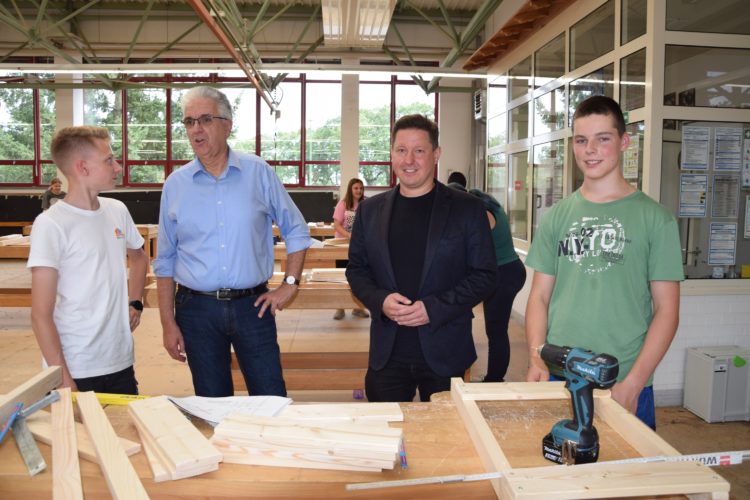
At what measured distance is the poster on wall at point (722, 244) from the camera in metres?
4.22

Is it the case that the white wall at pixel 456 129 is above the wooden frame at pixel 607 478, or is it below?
above

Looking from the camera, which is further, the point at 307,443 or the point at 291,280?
the point at 291,280

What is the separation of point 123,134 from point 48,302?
42.1 feet

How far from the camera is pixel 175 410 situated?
1478 millimetres

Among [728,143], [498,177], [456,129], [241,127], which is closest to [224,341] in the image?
[728,143]

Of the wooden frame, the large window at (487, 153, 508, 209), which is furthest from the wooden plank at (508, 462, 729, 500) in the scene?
the large window at (487, 153, 508, 209)

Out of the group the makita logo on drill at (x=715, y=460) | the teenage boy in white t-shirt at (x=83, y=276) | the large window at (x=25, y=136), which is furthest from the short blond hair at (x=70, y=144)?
the large window at (x=25, y=136)

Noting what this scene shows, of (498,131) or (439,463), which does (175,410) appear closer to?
(439,463)

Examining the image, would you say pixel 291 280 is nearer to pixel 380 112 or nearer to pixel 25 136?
pixel 380 112

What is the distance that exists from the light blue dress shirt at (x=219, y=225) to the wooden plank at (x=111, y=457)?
3.36 feet

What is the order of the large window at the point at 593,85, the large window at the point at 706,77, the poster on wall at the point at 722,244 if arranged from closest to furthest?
the large window at the point at 706,77 < the poster on wall at the point at 722,244 < the large window at the point at 593,85

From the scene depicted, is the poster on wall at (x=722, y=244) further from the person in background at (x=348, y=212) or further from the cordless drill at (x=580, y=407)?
the person in background at (x=348, y=212)

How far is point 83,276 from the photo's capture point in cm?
221

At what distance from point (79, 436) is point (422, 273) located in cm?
128
